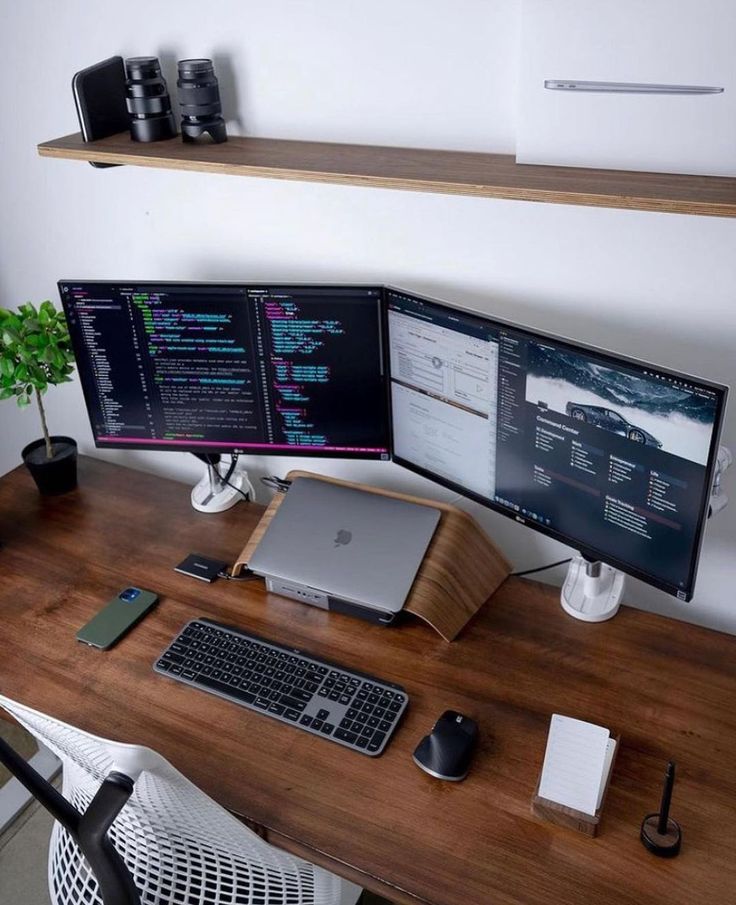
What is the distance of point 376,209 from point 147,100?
457 mm

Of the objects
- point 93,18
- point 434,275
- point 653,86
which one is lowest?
point 434,275

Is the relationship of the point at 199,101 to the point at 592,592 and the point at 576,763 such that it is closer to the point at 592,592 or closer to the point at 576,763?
the point at 592,592

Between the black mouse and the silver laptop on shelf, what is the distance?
25 centimetres

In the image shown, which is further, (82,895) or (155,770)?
(82,895)

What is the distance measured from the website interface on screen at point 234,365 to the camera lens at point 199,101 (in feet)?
0.90

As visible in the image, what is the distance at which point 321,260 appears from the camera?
69.3 inches

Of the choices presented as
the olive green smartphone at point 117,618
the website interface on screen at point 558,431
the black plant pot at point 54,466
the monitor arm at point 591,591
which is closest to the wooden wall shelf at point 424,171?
the website interface on screen at point 558,431

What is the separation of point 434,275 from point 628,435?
51 centimetres

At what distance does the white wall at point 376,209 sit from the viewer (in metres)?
1.45

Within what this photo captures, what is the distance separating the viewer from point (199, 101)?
1.59 m

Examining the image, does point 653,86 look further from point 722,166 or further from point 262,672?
point 262,672

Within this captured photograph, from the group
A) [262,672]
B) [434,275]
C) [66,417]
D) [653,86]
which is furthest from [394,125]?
[66,417]

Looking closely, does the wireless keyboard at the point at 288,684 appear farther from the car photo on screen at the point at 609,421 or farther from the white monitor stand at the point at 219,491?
the car photo on screen at the point at 609,421

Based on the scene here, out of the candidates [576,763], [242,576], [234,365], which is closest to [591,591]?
[576,763]
